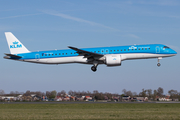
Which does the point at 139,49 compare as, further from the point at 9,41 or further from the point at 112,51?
the point at 9,41

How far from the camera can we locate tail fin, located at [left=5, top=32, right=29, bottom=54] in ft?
156

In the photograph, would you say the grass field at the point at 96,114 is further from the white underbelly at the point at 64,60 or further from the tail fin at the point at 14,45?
the tail fin at the point at 14,45

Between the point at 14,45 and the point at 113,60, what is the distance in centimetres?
1981

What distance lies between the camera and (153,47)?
4150cm

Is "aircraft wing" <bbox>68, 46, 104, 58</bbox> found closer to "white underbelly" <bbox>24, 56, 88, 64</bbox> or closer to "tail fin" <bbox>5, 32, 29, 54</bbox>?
"white underbelly" <bbox>24, 56, 88, 64</bbox>

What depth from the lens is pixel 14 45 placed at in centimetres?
4853

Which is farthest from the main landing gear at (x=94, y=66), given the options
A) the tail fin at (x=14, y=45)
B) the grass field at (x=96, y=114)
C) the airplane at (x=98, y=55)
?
the tail fin at (x=14, y=45)

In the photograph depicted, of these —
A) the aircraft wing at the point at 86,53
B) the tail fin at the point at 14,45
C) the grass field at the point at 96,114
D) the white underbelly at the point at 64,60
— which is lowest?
the grass field at the point at 96,114

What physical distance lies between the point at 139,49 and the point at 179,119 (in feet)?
70.3

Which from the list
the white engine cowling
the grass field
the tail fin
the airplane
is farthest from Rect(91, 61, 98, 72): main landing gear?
the tail fin

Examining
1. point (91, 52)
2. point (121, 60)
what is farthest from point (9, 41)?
point (121, 60)

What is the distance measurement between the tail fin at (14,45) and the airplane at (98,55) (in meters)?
1.47

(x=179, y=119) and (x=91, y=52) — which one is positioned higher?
(x=91, y=52)

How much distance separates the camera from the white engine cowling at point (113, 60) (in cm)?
4047
